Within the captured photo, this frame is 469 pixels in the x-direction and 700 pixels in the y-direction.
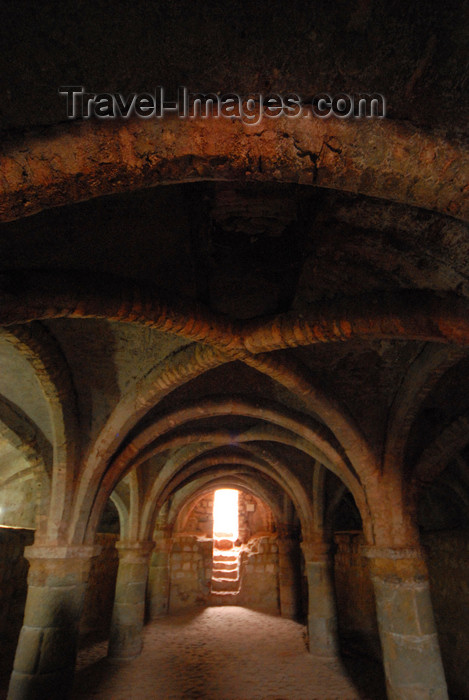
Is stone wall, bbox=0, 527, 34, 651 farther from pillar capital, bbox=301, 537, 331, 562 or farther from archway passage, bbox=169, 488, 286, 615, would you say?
archway passage, bbox=169, 488, 286, 615

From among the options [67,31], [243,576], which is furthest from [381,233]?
[243,576]

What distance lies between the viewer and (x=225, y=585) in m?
13.3

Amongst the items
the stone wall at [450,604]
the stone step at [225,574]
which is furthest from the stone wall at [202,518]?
the stone wall at [450,604]

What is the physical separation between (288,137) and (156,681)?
7.74 m

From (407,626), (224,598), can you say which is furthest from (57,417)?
(224,598)

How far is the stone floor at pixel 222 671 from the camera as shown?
584 cm

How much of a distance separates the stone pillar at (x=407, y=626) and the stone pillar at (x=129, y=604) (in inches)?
188

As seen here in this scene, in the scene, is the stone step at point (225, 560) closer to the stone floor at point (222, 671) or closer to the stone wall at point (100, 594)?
the stone wall at point (100, 594)

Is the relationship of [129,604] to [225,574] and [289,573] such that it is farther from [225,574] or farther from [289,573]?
[225,574]

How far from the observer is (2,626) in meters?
6.68

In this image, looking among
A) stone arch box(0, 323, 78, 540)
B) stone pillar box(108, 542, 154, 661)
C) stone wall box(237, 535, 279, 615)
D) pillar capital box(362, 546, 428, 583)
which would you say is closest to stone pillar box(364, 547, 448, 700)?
pillar capital box(362, 546, 428, 583)

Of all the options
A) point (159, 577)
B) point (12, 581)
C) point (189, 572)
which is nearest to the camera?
point (12, 581)

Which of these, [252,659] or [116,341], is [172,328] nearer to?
[116,341]

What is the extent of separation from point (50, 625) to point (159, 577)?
7576 millimetres
